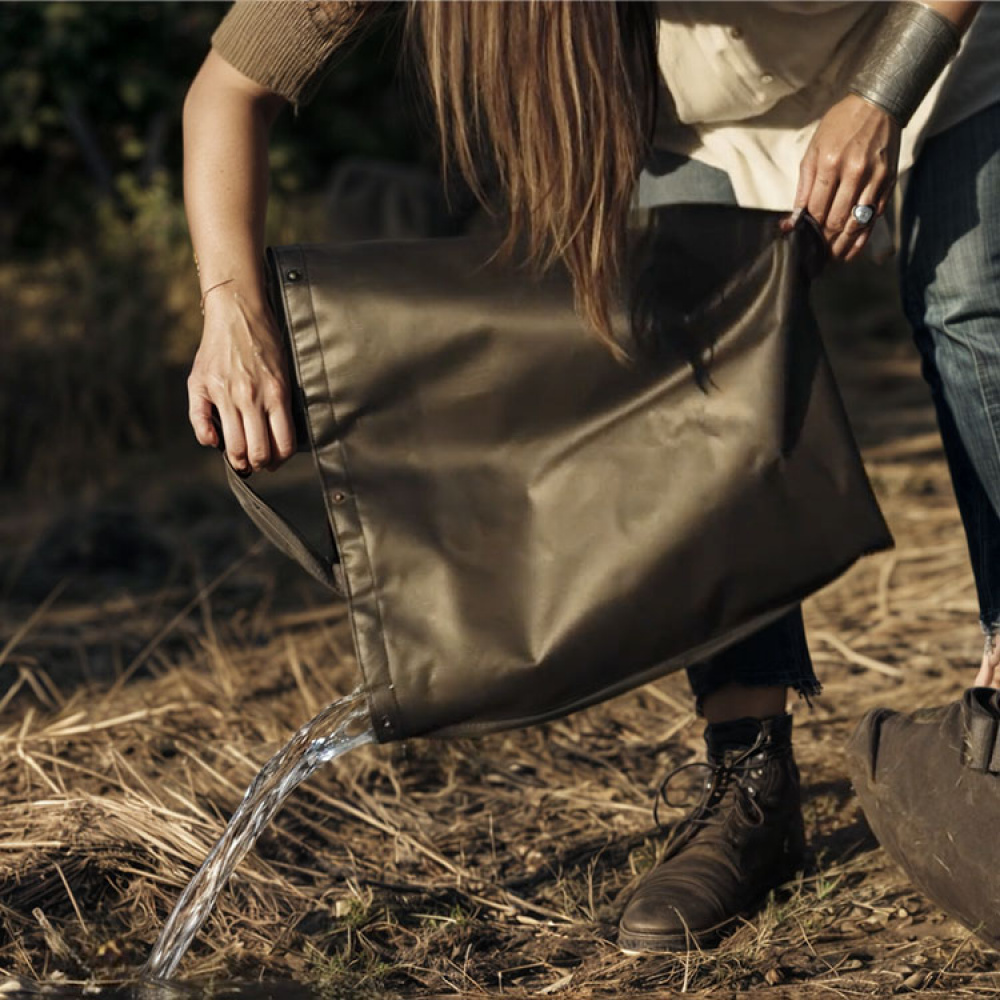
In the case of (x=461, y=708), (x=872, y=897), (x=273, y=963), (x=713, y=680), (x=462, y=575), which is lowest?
(x=872, y=897)

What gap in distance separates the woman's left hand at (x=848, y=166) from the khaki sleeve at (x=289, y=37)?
51 centimetres

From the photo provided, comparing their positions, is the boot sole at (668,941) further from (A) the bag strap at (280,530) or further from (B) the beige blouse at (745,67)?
(B) the beige blouse at (745,67)

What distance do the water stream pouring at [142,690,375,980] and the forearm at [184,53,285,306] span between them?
20.6 inches

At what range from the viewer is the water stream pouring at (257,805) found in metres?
1.78

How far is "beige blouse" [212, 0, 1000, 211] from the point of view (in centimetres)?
163

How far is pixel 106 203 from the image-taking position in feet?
20.0

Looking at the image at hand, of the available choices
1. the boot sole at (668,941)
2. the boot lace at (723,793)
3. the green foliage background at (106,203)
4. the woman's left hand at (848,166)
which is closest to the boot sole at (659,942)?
the boot sole at (668,941)

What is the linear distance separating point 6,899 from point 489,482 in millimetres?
862

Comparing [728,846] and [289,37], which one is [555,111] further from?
[728,846]

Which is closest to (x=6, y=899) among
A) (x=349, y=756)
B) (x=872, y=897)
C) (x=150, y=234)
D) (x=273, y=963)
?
(x=273, y=963)

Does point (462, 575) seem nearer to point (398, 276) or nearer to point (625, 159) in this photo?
point (398, 276)

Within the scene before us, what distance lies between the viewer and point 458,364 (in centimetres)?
164

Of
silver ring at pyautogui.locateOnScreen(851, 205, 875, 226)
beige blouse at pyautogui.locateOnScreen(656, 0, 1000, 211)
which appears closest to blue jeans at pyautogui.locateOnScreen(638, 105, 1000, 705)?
beige blouse at pyautogui.locateOnScreen(656, 0, 1000, 211)

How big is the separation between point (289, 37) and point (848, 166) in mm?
633
